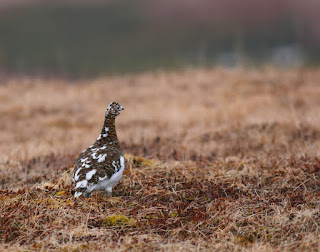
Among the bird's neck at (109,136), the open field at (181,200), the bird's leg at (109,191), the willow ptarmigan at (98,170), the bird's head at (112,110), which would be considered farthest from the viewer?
the bird's head at (112,110)

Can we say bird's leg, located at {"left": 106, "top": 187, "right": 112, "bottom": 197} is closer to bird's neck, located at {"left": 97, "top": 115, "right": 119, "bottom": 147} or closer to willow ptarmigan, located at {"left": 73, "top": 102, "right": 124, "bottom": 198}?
willow ptarmigan, located at {"left": 73, "top": 102, "right": 124, "bottom": 198}

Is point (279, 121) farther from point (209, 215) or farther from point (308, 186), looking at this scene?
point (209, 215)

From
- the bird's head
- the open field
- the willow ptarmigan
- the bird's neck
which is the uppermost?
the bird's head

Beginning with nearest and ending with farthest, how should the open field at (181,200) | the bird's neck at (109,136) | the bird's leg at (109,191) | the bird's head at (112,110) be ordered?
the open field at (181,200)
the bird's leg at (109,191)
the bird's neck at (109,136)
the bird's head at (112,110)

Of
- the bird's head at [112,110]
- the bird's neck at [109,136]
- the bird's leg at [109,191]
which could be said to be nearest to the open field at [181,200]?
the bird's leg at [109,191]

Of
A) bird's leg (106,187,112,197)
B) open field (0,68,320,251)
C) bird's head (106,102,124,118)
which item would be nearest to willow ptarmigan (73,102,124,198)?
bird's leg (106,187,112,197)

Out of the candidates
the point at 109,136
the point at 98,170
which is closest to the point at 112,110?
the point at 109,136

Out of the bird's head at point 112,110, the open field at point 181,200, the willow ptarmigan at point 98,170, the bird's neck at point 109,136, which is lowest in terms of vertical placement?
the open field at point 181,200

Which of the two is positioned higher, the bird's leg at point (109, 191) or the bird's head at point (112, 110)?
the bird's head at point (112, 110)

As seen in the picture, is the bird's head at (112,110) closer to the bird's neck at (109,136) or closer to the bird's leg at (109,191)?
the bird's neck at (109,136)

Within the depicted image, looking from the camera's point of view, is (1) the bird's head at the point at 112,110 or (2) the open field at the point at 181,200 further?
(1) the bird's head at the point at 112,110

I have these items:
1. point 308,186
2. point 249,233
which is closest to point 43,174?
point 249,233

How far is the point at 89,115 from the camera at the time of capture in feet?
62.3

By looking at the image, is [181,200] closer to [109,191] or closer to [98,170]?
[109,191]
